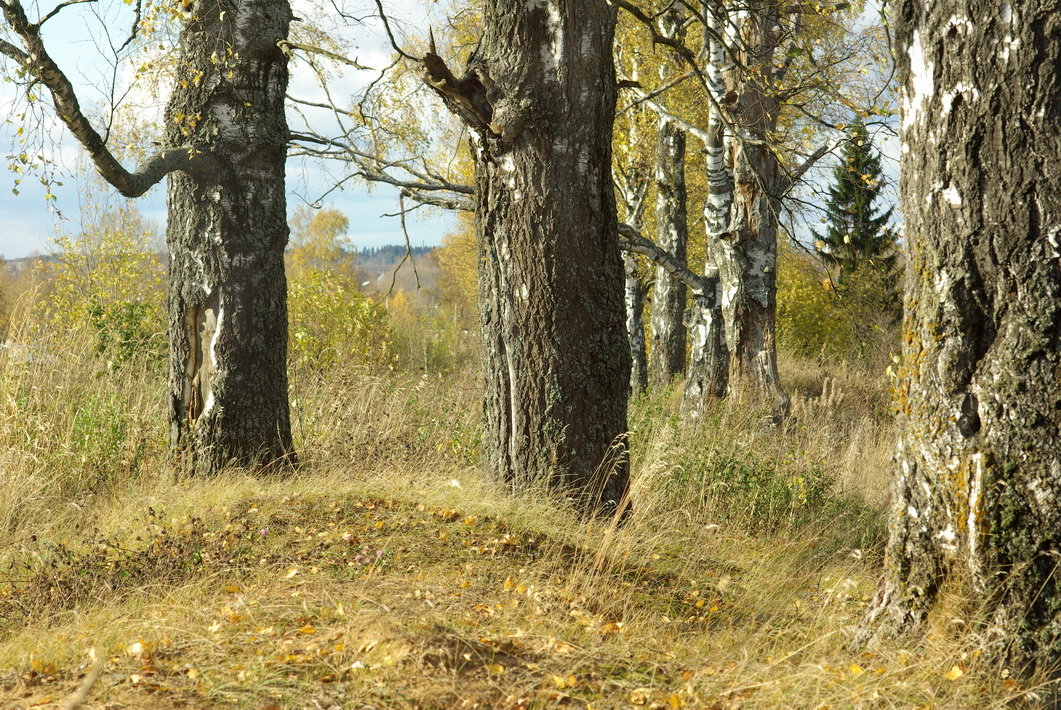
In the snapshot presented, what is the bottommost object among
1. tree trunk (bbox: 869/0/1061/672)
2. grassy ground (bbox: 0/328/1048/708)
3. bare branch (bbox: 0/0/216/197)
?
grassy ground (bbox: 0/328/1048/708)

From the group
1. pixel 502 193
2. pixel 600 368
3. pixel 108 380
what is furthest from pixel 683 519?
pixel 108 380

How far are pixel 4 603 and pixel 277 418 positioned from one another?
8.60 feet

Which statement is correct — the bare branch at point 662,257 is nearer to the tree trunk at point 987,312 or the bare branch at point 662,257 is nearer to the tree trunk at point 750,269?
the tree trunk at point 750,269

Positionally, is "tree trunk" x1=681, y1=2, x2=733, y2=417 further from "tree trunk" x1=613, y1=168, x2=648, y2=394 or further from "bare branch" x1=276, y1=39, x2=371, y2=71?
"bare branch" x1=276, y1=39, x2=371, y2=71

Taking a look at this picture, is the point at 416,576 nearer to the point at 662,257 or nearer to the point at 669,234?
the point at 662,257

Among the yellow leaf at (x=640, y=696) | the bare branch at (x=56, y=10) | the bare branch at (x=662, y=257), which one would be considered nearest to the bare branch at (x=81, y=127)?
the bare branch at (x=56, y=10)

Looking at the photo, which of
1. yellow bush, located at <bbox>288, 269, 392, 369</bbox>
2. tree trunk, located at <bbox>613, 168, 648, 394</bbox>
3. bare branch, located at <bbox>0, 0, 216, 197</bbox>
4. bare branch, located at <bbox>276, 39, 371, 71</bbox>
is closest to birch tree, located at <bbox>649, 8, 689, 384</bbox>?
tree trunk, located at <bbox>613, 168, 648, 394</bbox>

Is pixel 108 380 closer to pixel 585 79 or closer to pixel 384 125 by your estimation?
pixel 384 125

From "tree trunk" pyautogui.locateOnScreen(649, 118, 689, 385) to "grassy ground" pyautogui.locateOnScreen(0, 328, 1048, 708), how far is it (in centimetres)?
583

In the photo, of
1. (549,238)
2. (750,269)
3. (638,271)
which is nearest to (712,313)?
(750,269)

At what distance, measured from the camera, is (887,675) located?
9.77 ft

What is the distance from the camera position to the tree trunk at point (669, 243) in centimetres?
1303

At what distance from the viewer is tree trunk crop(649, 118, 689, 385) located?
42.8ft

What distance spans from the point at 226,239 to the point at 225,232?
2.0 inches
